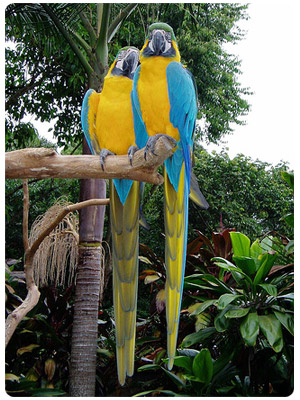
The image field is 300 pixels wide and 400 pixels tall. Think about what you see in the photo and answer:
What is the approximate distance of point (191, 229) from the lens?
2.53 meters

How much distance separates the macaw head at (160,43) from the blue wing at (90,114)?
25cm

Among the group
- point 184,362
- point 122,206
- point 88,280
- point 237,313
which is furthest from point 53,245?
point 237,313

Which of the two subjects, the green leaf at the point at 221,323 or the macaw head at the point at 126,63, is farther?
the green leaf at the point at 221,323

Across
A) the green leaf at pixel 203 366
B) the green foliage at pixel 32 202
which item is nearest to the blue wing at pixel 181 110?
the green leaf at pixel 203 366

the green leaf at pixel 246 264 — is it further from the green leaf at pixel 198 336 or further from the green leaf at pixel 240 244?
the green leaf at pixel 198 336

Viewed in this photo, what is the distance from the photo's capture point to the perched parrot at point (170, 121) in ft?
4.56

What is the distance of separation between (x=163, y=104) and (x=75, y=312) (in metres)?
1.18

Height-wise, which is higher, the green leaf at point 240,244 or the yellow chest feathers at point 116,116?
the yellow chest feathers at point 116,116

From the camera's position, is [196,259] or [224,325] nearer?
[224,325]

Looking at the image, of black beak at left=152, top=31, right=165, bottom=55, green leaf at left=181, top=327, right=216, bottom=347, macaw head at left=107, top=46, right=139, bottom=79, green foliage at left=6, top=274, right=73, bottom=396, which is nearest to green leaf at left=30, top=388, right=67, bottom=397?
green foliage at left=6, top=274, right=73, bottom=396

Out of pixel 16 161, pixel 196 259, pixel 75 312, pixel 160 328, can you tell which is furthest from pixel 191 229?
pixel 16 161

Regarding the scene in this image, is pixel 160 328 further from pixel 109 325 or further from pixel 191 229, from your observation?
pixel 191 229

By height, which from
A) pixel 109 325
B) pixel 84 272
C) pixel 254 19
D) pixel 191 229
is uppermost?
pixel 254 19

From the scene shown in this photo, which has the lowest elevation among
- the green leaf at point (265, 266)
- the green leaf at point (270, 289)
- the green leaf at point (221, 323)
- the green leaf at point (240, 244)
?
the green leaf at point (221, 323)
